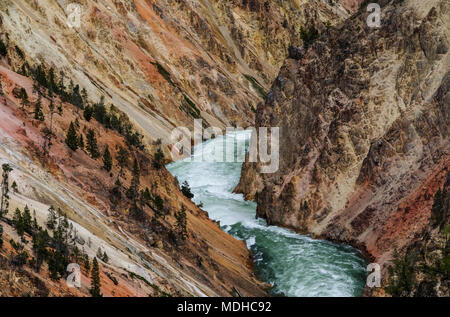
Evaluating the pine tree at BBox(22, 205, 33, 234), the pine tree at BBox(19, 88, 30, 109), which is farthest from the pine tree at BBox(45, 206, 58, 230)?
the pine tree at BBox(19, 88, 30, 109)

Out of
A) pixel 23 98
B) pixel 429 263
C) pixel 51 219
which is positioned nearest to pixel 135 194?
pixel 23 98

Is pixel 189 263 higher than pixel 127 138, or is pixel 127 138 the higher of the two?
pixel 127 138

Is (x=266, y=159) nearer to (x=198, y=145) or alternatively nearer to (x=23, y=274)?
(x=198, y=145)

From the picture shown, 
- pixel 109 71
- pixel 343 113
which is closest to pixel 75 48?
pixel 109 71

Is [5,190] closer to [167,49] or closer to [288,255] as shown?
[288,255]

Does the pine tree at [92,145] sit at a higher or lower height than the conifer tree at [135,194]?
higher

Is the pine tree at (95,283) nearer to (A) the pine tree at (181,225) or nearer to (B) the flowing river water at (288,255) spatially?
(A) the pine tree at (181,225)

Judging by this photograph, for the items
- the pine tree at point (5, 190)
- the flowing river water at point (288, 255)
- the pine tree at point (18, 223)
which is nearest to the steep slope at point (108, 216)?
the pine tree at point (18, 223)
